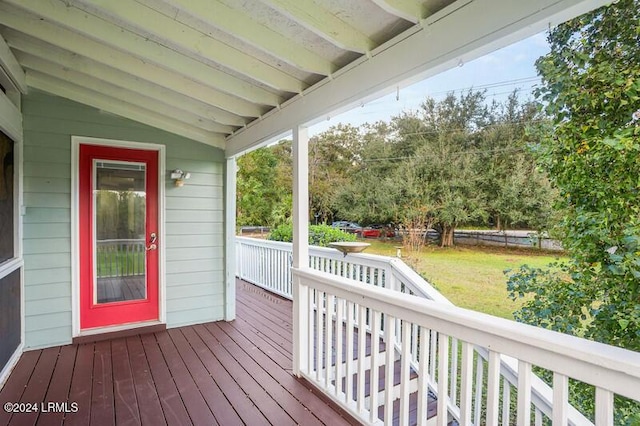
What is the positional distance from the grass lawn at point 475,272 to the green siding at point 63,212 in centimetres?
328

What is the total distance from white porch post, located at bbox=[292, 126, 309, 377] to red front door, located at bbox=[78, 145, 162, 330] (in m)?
1.96

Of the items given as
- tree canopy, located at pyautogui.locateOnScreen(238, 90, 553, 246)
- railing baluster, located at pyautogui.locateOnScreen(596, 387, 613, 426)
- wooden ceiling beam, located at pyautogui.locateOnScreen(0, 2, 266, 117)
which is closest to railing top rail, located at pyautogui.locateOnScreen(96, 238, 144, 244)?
wooden ceiling beam, located at pyautogui.locateOnScreen(0, 2, 266, 117)

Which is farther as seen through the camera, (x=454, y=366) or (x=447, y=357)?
(x=454, y=366)

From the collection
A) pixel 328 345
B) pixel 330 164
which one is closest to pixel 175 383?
pixel 328 345

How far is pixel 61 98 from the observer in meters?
3.43

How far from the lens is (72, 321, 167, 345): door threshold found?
3.51 meters

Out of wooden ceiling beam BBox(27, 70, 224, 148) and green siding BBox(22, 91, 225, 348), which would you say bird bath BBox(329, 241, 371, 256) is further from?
wooden ceiling beam BBox(27, 70, 224, 148)

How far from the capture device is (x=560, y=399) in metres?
1.26

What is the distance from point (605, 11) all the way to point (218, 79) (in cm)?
285

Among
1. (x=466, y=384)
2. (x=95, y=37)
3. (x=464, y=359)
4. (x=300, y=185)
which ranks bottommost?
(x=466, y=384)

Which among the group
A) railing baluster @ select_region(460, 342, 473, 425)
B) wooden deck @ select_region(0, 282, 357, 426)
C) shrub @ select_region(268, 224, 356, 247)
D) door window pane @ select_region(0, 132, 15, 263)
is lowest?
wooden deck @ select_region(0, 282, 357, 426)

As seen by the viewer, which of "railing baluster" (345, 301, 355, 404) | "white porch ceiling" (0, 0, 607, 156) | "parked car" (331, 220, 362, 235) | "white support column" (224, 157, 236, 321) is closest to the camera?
"white porch ceiling" (0, 0, 607, 156)

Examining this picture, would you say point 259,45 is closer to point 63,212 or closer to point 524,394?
point 524,394

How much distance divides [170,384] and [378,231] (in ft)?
14.6
